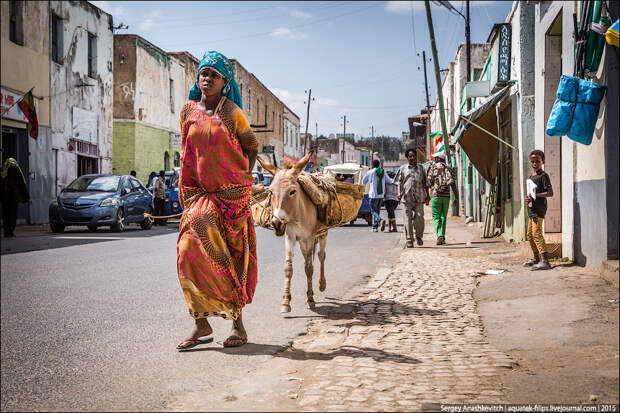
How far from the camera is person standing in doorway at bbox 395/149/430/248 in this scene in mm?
13312

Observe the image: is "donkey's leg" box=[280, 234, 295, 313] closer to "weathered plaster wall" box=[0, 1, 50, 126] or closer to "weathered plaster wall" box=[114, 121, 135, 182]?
"weathered plaster wall" box=[0, 1, 50, 126]

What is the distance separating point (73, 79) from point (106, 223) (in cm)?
1061

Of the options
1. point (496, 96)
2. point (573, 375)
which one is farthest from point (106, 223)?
point (573, 375)

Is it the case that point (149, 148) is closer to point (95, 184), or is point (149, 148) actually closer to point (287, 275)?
point (95, 184)

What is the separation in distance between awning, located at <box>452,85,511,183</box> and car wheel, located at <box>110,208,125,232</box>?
9.68 m

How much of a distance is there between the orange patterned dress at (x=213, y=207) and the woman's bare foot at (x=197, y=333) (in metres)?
0.20

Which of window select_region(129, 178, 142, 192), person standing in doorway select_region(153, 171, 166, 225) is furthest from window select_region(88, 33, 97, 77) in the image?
window select_region(129, 178, 142, 192)

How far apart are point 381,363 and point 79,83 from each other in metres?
25.0

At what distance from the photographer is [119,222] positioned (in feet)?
59.7

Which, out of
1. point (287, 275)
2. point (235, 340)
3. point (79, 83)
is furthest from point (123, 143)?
point (235, 340)

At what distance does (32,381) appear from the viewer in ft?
14.7

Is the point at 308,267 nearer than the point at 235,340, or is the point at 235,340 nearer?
the point at 235,340

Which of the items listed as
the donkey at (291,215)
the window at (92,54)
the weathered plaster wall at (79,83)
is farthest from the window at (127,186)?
the donkey at (291,215)

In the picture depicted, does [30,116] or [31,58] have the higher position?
[31,58]
